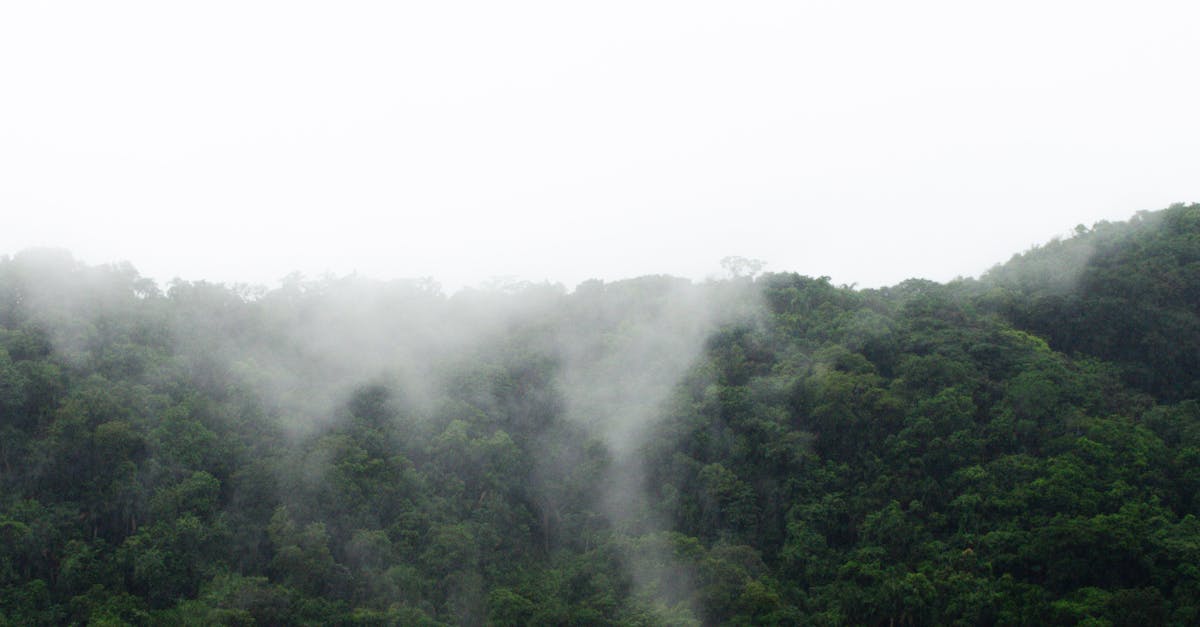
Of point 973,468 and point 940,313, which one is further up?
point 940,313

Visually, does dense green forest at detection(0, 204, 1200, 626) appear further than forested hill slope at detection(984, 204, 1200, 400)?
No

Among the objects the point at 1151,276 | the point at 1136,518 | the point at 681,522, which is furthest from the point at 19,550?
the point at 1151,276

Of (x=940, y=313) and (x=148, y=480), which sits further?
(x=940, y=313)

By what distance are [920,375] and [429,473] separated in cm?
1370

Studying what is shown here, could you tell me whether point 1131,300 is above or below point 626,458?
above

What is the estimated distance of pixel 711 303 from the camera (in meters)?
33.6

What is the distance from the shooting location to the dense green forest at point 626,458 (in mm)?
20328

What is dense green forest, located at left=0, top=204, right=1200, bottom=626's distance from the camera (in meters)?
20.3

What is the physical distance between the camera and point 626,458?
26.3 meters

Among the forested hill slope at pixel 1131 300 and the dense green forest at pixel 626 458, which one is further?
the forested hill slope at pixel 1131 300

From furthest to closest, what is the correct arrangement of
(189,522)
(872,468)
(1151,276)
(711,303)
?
1. (711,303)
2. (1151,276)
3. (872,468)
4. (189,522)

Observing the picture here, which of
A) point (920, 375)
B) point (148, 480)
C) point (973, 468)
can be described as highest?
point (148, 480)

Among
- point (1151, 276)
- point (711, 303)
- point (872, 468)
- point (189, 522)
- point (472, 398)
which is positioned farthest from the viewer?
point (711, 303)

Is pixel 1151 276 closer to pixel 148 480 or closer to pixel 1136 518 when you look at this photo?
pixel 1136 518
